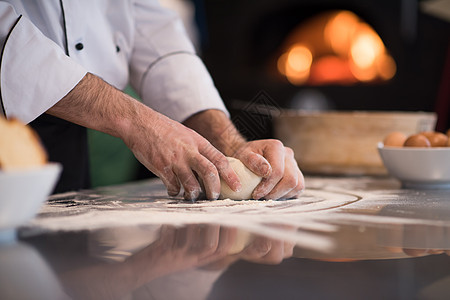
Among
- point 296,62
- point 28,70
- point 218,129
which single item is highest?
point 296,62

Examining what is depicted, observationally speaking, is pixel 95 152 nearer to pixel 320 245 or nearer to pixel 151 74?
pixel 151 74

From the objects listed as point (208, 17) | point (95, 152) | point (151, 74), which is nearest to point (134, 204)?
point (151, 74)

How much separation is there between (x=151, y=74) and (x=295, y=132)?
0.56 meters

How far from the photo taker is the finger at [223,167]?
35.7 inches

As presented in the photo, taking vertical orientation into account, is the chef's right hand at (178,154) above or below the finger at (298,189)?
above

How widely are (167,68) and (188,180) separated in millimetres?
519

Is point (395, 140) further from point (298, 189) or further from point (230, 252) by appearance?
point (230, 252)

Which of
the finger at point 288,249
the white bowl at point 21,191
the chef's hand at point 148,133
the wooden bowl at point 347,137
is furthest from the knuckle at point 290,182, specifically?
the wooden bowl at point 347,137

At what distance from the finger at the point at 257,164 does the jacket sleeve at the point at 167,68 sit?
0.33m

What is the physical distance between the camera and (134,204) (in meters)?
0.91

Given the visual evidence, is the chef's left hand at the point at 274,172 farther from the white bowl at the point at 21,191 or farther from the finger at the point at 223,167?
the white bowl at the point at 21,191

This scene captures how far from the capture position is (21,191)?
1.68ft

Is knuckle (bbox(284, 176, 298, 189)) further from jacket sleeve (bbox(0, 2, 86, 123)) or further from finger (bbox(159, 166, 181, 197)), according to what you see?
jacket sleeve (bbox(0, 2, 86, 123))

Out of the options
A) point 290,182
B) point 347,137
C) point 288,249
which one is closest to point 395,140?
point 347,137
